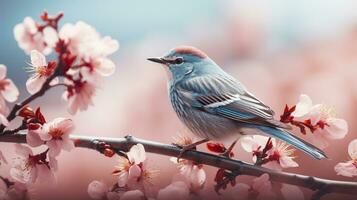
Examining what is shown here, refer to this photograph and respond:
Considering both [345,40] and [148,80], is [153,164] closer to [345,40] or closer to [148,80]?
[148,80]

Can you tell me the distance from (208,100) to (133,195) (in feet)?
0.77

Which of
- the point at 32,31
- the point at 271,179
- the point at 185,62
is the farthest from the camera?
the point at 185,62

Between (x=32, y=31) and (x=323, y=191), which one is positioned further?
(x=323, y=191)

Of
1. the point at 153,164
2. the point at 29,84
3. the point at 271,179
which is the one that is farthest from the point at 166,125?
the point at 29,84

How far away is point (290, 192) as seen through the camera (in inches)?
38.5

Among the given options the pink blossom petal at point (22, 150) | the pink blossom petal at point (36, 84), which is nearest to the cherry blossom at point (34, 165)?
the pink blossom petal at point (22, 150)

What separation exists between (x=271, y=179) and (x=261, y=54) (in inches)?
13.6

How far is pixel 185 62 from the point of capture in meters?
1.05

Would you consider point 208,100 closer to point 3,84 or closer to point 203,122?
point 203,122

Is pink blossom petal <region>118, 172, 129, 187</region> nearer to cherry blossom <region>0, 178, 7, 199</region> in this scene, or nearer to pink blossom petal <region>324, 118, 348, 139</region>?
cherry blossom <region>0, 178, 7, 199</region>

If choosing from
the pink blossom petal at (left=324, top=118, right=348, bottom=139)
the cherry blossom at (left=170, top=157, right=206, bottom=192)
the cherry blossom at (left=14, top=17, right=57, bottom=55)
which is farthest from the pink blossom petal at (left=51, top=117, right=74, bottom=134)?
the pink blossom petal at (left=324, top=118, right=348, bottom=139)

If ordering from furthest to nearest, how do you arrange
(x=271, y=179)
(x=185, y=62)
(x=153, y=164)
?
(x=153, y=164) < (x=185, y=62) < (x=271, y=179)

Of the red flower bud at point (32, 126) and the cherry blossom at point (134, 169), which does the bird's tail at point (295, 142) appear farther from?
the red flower bud at point (32, 126)

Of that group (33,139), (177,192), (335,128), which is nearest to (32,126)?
(33,139)
